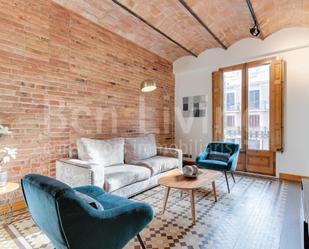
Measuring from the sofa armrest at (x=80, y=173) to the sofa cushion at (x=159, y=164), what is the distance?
96 cm

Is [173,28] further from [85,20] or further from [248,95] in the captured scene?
[248,95]

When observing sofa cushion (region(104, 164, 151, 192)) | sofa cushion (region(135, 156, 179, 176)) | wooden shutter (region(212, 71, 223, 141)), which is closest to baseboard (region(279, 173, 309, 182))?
wooden shutter (region(212, 71, 223, 141))

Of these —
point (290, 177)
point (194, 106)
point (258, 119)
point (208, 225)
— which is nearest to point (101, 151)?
point (208, 225)

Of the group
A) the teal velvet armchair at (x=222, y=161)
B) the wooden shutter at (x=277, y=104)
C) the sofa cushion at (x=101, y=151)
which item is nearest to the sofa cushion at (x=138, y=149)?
the sofa cushion at (x=101, y=151)

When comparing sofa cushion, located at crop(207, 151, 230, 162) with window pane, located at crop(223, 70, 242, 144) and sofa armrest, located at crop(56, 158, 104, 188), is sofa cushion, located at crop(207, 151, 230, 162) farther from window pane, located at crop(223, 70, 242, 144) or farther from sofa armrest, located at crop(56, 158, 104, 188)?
sofa armrest, located at crop(56, 158, 104, 188)

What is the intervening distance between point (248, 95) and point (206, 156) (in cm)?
175

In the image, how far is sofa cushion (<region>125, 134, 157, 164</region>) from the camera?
12.1 ft

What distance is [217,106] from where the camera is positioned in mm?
4918

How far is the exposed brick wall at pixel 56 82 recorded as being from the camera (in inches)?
104

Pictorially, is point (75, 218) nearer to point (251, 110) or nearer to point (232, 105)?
point (251, 110)

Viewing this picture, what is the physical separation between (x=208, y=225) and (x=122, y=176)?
4.12 feet

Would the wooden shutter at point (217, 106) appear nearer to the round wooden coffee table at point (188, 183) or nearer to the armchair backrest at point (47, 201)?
the round wooden coffee table at point (188, 183)

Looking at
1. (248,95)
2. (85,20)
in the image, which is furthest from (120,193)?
(248,95)

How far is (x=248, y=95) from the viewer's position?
454 cm
